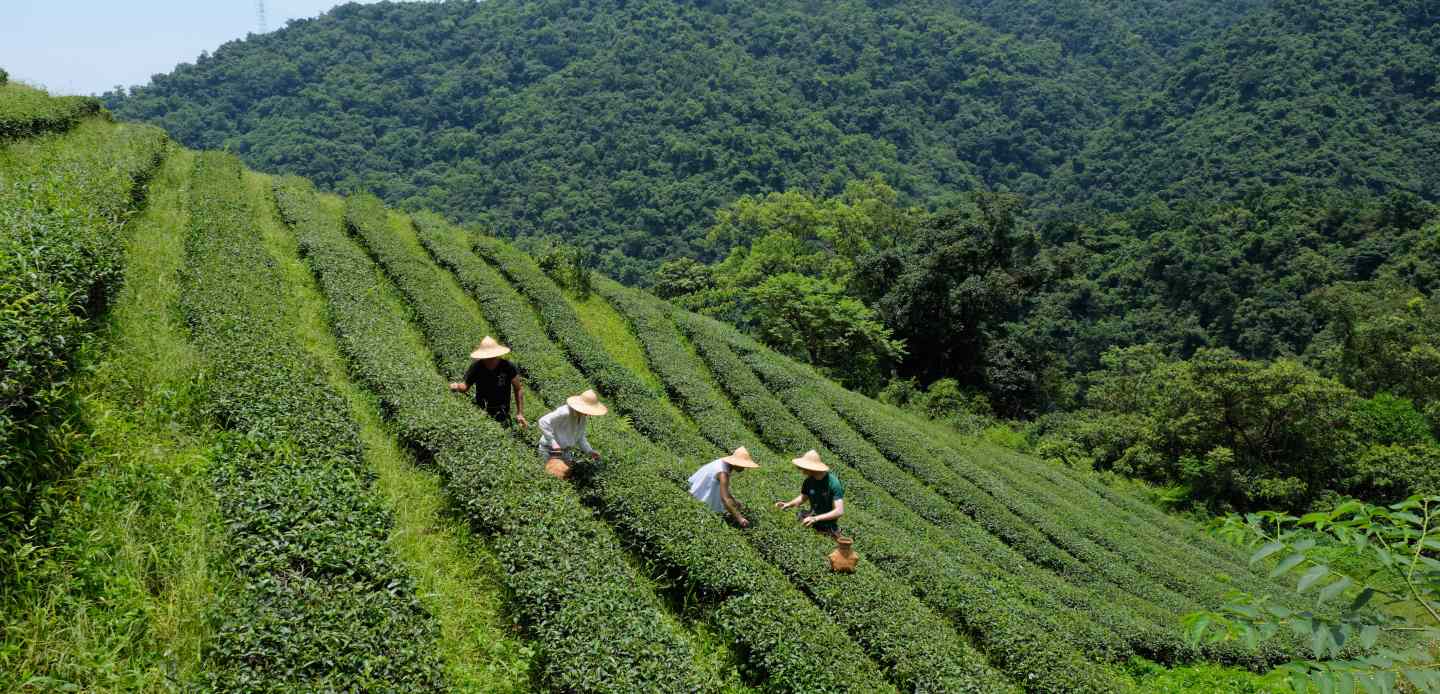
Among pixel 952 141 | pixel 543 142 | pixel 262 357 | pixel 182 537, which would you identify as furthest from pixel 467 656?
pixel 952 141

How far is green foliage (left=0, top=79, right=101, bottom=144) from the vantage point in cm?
1614

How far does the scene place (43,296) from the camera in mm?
7379

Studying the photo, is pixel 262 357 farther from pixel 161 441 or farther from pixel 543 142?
pixel 543 142

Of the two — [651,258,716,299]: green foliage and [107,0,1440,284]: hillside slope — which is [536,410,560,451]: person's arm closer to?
[651,258,716,299]: green foliage

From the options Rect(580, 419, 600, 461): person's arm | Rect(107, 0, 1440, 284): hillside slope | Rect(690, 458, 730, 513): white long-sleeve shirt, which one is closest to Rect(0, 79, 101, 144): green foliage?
Rect(580, 419, 600, 461): person's arm

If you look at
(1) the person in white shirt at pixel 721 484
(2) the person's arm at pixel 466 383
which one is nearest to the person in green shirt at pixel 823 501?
(1) the person in white shirt at pixel 721 484

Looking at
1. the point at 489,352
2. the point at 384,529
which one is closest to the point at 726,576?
the point at 384,529

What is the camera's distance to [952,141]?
3765 inches

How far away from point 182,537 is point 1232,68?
106m

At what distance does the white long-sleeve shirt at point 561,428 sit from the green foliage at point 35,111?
45.9 ft

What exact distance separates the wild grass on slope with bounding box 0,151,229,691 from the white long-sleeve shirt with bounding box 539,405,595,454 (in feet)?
12.0

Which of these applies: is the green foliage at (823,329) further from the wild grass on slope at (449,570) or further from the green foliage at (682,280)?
the wild grass on slope at (449,570)

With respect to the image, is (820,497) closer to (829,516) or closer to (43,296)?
(829,516)

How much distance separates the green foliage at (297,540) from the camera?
17.6 feet
